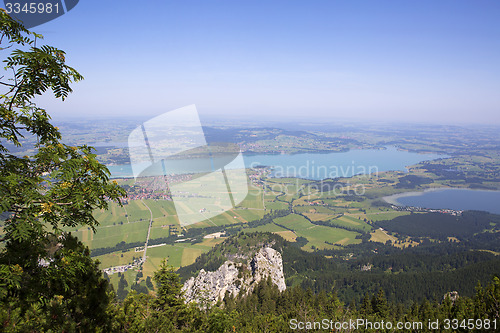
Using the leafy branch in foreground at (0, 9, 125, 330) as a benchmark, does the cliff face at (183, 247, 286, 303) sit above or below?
below

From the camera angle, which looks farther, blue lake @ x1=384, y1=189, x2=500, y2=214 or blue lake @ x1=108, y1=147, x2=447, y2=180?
blue lake @ x1=108, y1=147, x2=447, y2=180

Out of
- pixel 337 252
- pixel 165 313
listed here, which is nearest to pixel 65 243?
pixel 165 313

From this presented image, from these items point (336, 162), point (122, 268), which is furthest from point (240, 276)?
point (336, 162)

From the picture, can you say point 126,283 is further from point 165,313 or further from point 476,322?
point 476,322
